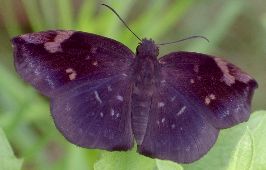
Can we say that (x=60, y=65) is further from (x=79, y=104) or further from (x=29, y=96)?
(x=29, y=96)

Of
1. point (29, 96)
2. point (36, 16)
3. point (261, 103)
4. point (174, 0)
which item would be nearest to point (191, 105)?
point (29, 96)

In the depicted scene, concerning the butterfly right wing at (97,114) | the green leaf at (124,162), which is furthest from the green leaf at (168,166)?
the butterfly right wing at (97,114)

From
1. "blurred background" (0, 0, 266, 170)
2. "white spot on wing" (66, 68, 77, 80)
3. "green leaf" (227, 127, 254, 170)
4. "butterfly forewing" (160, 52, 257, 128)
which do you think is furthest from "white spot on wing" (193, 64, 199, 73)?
"blurred background" (0, 0, 266, 170)

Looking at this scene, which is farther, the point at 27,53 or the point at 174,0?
the point at 174,0

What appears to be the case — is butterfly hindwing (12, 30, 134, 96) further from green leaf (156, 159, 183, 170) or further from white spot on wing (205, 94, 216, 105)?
green leaf (156, 159, 183, 170)

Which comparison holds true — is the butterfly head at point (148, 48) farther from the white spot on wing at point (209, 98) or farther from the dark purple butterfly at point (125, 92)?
the white spot on wing at point (209, 98)

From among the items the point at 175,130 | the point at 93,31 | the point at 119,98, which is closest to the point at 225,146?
the point at 175,130
